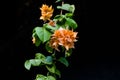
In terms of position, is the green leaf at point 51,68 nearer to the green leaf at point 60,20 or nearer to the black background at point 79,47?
the green leaf at point 60,20

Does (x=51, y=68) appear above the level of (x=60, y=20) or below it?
below

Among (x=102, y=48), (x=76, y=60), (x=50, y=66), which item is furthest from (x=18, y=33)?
(x=50, y=66)

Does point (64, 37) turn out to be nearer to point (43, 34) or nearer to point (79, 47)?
point (43, 34)

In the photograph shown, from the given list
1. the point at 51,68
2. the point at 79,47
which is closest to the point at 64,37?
the point at 51,68

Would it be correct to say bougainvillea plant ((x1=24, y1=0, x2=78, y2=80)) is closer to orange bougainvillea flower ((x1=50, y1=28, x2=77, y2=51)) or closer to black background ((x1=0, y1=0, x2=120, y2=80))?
orange bougainvillea flower ((x1=50, y1=28, x2=77, y2=51))

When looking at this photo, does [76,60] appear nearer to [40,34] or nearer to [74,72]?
[74,72]

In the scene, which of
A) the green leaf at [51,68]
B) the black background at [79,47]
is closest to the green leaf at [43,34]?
the green leaf at [51,68]

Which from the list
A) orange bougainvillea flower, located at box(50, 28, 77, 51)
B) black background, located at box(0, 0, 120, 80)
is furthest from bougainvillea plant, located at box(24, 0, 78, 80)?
black background, located at box(0, 0, 120, 80)

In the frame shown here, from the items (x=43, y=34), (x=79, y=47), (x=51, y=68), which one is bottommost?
(x=79, y=47)
